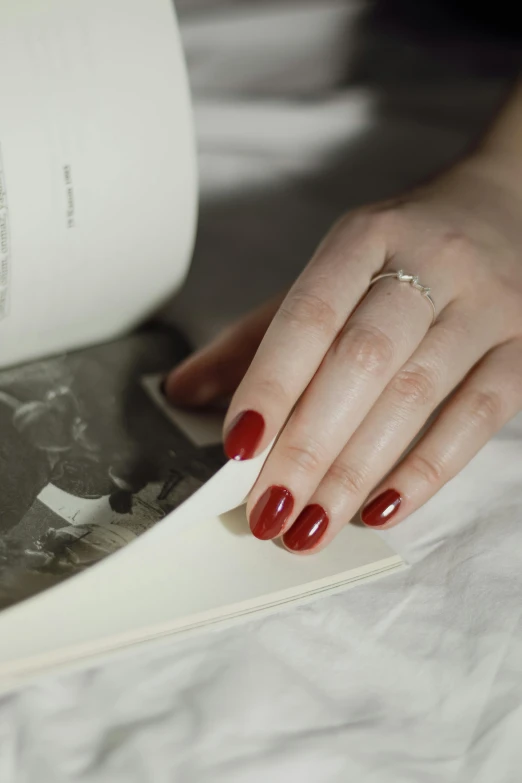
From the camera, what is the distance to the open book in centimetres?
38

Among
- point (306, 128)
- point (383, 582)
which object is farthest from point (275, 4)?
point (383, 582)

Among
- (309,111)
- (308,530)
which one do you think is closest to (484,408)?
(308,530)

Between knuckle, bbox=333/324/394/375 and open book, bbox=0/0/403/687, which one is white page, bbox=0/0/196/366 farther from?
knuckle, bbox=333/324/394/375

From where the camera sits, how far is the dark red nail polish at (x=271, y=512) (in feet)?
1.35

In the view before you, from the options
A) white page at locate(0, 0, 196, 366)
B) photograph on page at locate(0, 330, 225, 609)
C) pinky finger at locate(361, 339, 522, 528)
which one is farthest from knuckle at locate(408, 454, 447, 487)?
white page at locate(0, 0, 196, 366)

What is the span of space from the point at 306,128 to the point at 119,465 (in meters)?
0.42

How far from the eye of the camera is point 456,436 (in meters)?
0.47

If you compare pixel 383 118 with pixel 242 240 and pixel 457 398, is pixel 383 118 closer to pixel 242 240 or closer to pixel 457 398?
pixel 242 240

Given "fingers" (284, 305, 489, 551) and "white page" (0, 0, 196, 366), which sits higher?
"white page" (0, 0, 196, 366)

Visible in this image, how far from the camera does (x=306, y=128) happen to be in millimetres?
749

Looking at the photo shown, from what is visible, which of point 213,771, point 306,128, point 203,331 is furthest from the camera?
point 306,128

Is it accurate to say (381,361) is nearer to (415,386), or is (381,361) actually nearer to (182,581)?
(415,386)

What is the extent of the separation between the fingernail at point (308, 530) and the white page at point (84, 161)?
8.1 inches

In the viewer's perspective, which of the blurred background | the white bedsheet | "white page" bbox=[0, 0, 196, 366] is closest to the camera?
the white bedsheet
